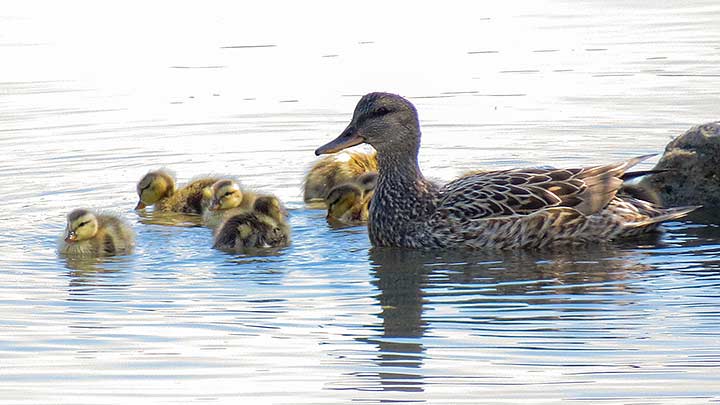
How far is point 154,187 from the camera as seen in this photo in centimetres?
973

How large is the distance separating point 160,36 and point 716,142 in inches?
249

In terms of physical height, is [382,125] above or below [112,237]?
above

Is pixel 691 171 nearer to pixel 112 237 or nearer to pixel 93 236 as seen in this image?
pixel 112 237

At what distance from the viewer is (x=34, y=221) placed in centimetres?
924

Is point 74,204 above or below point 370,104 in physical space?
below

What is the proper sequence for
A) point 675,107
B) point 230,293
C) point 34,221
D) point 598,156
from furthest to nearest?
point 675,107
point 598,156
point 34,221
point 230,293

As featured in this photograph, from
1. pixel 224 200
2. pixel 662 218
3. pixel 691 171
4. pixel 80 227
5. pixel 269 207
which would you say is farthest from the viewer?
pixel 691 171

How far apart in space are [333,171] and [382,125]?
1.38m

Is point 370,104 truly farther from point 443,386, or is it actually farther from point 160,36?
point 160,36

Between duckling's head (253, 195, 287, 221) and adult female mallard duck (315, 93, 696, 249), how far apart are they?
1.25ft

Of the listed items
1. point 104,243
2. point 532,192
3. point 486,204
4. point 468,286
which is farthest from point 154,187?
point 468,286

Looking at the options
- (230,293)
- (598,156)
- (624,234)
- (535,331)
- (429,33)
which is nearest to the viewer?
(535,331)

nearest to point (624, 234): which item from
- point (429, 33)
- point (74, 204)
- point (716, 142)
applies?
point (716, 142)

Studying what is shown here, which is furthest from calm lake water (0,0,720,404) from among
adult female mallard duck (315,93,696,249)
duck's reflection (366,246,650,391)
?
adult female mallard duck (315,93,696,249)
